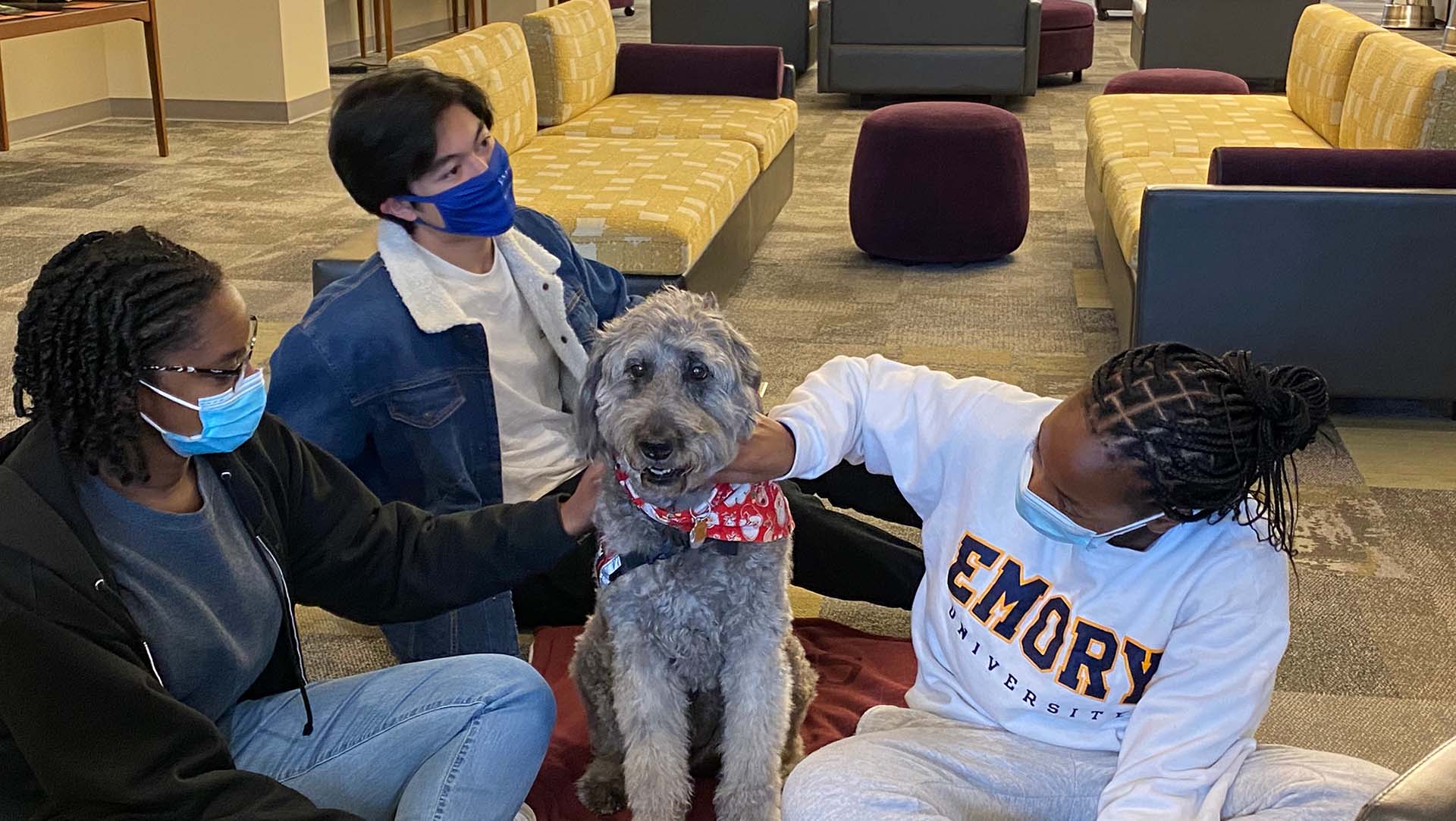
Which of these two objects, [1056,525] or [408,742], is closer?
[1056,525]

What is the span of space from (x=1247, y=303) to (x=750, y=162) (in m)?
2.24

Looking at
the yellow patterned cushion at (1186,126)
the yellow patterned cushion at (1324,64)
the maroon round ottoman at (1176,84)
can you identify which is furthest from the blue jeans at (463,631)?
the maroon round ottoman at (1176,84)

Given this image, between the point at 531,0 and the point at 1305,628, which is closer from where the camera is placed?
the point at 1305,628

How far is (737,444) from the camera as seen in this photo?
193 cm

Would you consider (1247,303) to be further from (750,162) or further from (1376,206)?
(750,162)

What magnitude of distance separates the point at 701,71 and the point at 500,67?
1895 mm

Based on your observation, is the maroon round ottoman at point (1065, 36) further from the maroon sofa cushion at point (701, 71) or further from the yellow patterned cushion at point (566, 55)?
the yellow patterned cushion at point (566, 55)

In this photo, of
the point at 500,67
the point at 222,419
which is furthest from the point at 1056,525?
the point at 500,67

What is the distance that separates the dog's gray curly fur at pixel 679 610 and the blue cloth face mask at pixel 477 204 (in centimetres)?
74

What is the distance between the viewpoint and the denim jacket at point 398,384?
246 cm

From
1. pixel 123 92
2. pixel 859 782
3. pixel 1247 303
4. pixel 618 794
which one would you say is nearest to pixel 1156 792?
pixel 859 782

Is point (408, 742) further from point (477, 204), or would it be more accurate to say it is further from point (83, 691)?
point (477, 204)

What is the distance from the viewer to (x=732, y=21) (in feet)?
33.3

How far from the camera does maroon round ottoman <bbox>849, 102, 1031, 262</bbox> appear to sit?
225 inches
